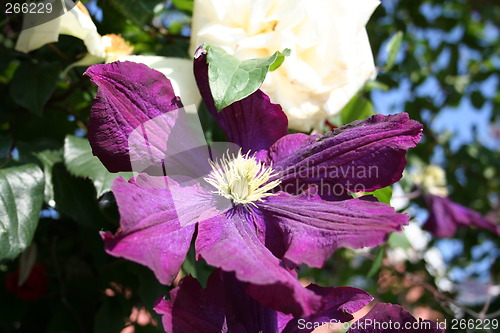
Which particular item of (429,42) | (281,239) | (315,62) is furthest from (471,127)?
(281,239)

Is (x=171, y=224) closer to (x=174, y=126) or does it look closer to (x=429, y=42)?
(x=174, y=126)

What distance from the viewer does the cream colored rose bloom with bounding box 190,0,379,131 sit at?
50 centimetres

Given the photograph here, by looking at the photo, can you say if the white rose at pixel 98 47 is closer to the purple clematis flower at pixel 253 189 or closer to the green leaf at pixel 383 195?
the purple clematis flower at pixel 253 189

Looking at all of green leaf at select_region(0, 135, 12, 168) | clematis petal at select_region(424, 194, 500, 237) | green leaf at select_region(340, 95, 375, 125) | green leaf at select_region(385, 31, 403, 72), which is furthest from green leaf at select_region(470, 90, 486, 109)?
green leaf at select_region(0, 135, 12, 168)

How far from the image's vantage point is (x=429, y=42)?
1.51 metres

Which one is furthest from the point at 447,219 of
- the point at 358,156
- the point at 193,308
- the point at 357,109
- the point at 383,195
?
the point at 193,308

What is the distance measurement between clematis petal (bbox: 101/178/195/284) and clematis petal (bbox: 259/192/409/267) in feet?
0.26

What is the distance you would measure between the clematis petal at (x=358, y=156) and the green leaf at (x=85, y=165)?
17 centimetres

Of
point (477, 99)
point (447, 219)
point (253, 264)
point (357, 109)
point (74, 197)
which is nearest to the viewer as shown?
point (253, 264)

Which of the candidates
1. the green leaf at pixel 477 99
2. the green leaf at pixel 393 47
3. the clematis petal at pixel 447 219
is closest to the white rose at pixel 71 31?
the green leaf at pixel 393 47

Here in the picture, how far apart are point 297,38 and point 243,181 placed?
0.16 meters

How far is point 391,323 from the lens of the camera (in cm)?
42

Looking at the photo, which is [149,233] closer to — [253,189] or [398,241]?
[253,189]

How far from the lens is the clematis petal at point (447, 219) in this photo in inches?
40.6
